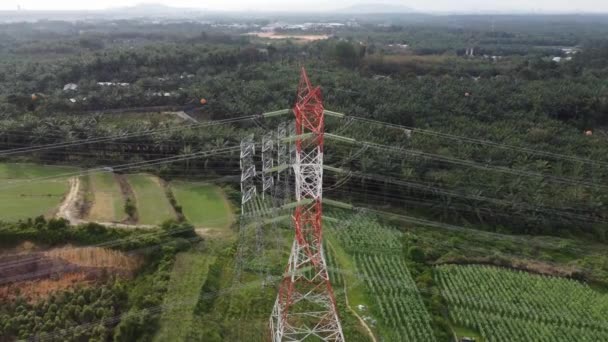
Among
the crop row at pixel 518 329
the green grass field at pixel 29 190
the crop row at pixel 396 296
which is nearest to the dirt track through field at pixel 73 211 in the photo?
the green grass field at pixel 29 190

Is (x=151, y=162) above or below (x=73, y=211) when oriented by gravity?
above

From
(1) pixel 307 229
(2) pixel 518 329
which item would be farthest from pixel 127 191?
(2) pixel 518 329

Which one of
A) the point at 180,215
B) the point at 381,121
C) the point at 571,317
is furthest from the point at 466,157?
the point at 180,215

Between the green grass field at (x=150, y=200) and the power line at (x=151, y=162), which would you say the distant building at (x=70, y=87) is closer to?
the power line at (x=151, y=162)

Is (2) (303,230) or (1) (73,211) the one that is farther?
(1) (73,211)

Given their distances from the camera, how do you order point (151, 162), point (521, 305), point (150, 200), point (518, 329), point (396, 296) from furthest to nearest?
point (151, 162), point (150, 200), point (521, 305), point (396, 296), point (518, 329)

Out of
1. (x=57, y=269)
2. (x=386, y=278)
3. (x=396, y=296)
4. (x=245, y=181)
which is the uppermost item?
(x=245, y=181)

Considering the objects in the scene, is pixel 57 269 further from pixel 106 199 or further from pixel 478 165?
pixel 478 165
